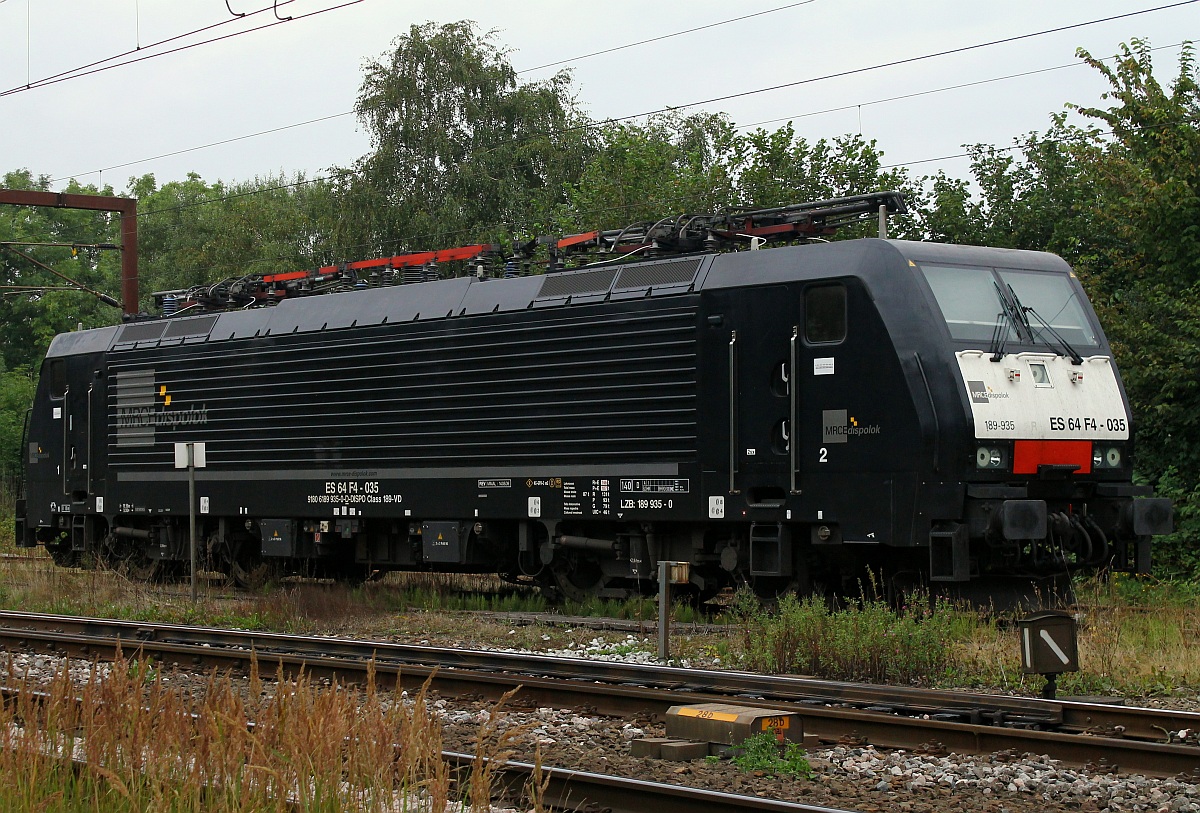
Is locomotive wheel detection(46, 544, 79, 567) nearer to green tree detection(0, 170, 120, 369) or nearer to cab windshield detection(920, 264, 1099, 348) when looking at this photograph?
cab windshield detection(920, 264, 1099, 348)

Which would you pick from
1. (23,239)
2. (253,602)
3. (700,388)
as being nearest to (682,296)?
(700,388)

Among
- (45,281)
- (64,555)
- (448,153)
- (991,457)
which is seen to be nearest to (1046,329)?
(991,457)

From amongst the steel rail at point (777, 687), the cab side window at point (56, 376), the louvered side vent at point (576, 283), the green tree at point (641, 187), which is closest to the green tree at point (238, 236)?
the green tree at point (641, 187)

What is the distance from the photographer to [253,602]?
16.6 m

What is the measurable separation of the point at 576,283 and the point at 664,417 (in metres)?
2.05

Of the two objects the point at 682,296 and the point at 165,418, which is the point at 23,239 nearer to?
the point at 165,418

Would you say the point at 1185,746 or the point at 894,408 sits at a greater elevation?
the point at 894,408

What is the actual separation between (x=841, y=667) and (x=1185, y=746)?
11.1 ft

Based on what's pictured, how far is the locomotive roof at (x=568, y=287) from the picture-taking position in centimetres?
1305

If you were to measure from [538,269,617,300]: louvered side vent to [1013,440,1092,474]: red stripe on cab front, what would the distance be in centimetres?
475

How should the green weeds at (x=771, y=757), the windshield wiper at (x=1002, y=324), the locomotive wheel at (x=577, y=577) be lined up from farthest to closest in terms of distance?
the locomotive wheel at (x=577, y=577) → the windshield wiper at (x=1002, y=324) → the green weeds at (x=771, y=757)

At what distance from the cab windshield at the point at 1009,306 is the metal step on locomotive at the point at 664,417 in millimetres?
28

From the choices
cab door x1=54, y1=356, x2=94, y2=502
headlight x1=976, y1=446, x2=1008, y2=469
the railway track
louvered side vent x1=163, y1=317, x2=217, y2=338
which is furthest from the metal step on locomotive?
the railway track

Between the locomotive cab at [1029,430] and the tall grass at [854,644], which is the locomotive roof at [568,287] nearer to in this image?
the locomotive cab at [1029,430]
